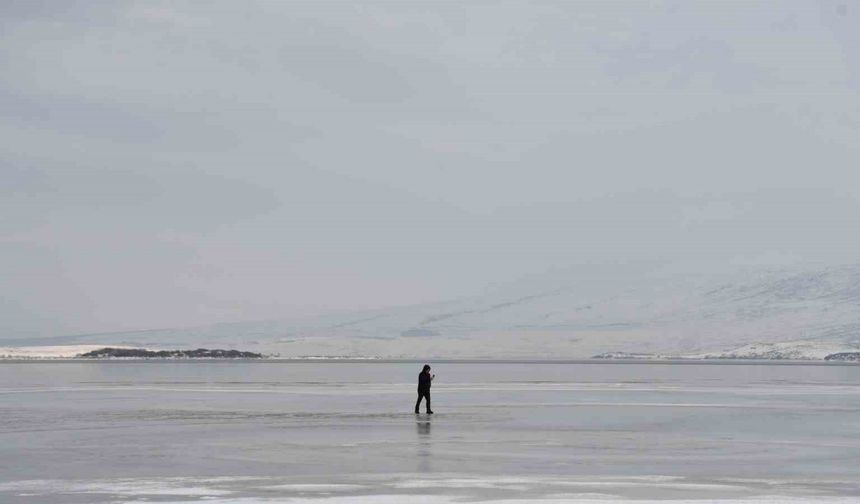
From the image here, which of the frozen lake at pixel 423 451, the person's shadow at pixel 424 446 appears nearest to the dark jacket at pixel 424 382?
the frozen lake at pixel 423 451

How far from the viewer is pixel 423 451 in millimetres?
29188

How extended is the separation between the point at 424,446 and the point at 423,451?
1.28 meters

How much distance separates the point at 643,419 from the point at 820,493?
742 inches

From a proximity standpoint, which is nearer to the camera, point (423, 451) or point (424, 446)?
point (423, 451)

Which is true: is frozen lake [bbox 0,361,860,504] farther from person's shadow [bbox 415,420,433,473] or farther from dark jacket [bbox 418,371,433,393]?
dark jacket [bbox 418,371,433,393]

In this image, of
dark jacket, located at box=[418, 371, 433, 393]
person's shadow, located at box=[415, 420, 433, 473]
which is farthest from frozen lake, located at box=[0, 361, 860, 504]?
dark jacket, located at box=[418, 371, 433, 393]

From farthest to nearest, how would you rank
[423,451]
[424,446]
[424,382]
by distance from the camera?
1. [424,382]
2. [424,446]
3. [423,451]

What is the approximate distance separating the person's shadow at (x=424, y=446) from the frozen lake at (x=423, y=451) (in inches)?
2.5

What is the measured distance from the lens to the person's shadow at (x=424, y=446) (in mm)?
26031

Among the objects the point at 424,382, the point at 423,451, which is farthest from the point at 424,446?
the point at 424,382

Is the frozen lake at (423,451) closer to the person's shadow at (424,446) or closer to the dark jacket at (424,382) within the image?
the person's shadow at (424,446)

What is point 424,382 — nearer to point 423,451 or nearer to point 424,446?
point 424,446

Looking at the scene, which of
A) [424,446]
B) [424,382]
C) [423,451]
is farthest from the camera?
[424,382]

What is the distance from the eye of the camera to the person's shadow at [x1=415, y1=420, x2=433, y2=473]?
2603 centimetres
